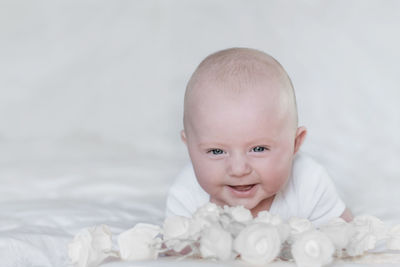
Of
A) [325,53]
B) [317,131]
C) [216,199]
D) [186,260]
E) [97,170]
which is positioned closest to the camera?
[186,260]

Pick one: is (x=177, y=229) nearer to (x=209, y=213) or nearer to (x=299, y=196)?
(x=209, y=213)

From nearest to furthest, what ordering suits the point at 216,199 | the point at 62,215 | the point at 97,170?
the point at 216,199 < the point at 62,215 < the point at 97,170

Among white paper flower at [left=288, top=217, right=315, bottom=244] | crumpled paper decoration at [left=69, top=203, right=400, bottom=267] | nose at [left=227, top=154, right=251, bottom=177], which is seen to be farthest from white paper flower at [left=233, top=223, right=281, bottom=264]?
nose at [left=227, top=154, right=251, bottom=177]

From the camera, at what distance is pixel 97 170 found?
2641 millimetres

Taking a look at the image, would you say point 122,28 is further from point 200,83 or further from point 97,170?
point 200,83

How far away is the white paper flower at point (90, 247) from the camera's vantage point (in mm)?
1413

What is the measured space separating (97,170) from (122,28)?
0.83 metres

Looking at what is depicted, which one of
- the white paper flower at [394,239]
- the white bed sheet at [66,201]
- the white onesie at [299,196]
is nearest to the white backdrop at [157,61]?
the white bed sheet at [66,201]

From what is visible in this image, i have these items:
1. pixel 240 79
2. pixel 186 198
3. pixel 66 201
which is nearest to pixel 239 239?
pixel 240 79

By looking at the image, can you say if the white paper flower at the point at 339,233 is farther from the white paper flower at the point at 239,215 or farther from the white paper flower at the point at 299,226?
the white paper flower at the point at 239,215

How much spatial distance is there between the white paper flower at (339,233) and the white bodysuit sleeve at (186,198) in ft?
2.38

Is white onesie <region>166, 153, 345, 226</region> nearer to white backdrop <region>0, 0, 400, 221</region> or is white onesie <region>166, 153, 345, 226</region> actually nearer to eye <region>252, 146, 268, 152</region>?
eye <region>252, 146, 268, 152</region>

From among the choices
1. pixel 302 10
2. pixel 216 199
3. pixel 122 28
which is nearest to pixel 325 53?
pixel 302 10

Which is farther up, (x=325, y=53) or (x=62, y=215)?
(x=325, y=53)
